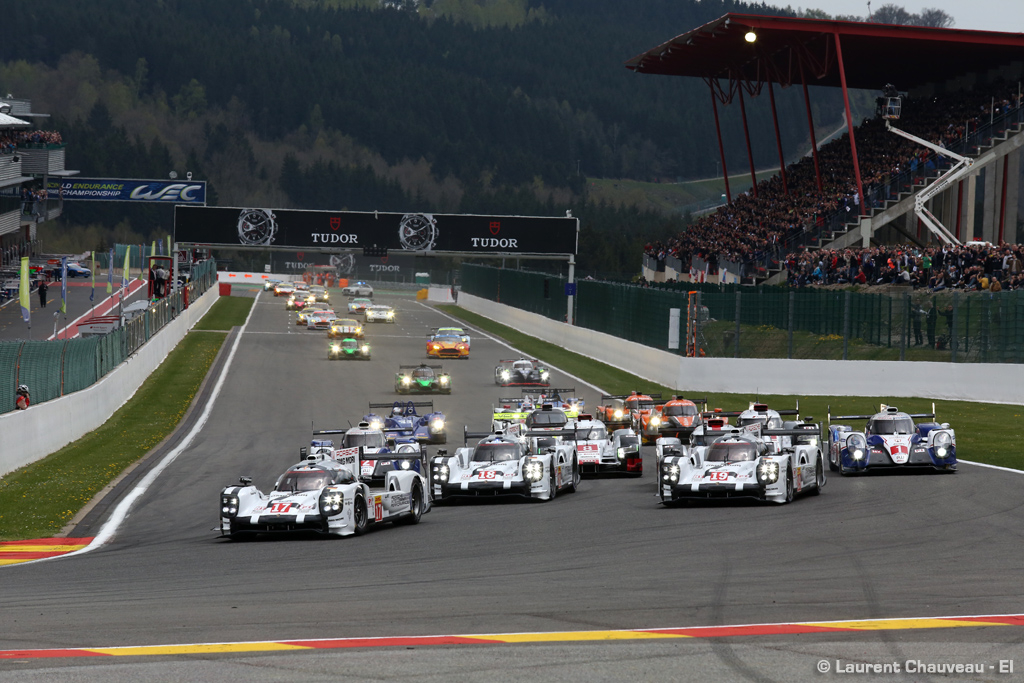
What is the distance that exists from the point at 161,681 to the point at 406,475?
10274mm

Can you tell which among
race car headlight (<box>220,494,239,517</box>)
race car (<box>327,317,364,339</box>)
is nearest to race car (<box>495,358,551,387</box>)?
race car (<box>327,317,364,339</box>)

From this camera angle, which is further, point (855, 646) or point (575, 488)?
point (575, 488)

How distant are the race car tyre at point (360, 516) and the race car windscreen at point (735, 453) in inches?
233

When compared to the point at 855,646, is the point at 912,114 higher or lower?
higher

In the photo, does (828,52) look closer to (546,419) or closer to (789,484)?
(546,419)

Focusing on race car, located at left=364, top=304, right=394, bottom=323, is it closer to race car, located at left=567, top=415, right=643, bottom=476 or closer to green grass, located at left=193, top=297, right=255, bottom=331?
green grass, located at left=193, top=297, right=255, bottom=331

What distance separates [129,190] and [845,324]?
80601 mm

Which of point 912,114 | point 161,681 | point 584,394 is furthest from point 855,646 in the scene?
point 912,114

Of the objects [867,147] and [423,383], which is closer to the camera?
[423,383]

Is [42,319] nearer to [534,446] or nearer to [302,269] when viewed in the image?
[534,446]

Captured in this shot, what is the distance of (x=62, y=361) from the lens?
29.5m

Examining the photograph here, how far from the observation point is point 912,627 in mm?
10852

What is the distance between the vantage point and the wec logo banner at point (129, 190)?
10525 cm

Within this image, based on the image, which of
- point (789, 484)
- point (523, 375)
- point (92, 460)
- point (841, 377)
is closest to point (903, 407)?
point (841, 377)
